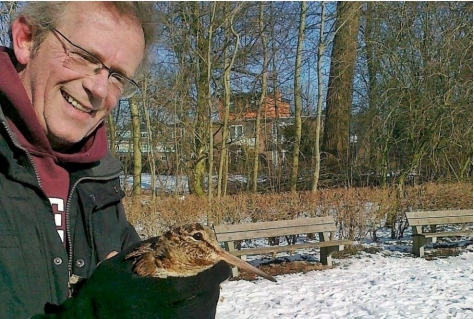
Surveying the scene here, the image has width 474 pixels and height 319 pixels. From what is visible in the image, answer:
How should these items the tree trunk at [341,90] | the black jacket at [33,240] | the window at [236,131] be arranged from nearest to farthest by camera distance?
1. the black jacket at [33,240]
2. the tree trunk at [341,90]
3. the window at [236,131]

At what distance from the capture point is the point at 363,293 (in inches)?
281

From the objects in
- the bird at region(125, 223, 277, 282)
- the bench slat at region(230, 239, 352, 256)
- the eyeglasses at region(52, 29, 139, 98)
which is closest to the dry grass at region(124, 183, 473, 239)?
the bench slat at region(230, 239, 352, 256)

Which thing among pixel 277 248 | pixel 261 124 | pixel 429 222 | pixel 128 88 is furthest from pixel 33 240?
pixel 261 124

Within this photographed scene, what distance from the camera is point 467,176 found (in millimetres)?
14898

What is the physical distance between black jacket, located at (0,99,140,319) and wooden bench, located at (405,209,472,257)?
28.5 ft

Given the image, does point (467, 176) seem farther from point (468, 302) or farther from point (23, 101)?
point (23, 101)

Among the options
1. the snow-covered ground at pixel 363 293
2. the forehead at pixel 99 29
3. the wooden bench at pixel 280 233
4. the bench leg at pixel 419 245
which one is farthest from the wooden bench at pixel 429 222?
the forehead at pixel 99 29

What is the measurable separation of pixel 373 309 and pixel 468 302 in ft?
4.13

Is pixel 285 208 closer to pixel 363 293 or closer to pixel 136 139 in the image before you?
pixel 363 293

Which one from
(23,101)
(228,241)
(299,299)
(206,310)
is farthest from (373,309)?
(23,101)

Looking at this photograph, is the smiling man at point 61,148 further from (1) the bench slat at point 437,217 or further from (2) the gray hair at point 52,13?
(1) the bench slat at point 437,217

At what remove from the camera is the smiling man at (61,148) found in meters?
1.61

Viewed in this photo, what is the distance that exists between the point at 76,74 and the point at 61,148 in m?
0.30

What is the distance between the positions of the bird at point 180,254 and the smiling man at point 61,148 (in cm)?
5
